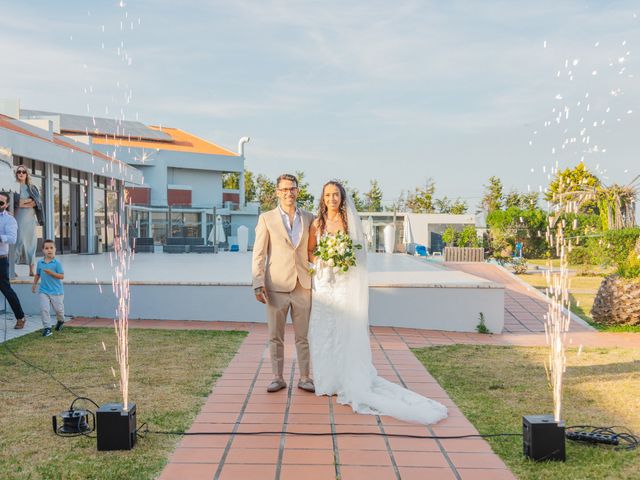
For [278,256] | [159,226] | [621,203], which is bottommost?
[159,226]

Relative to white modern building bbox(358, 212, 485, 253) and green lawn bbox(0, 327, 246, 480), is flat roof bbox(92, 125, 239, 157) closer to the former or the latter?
white modern building bbox(358, 212, 485, 253)

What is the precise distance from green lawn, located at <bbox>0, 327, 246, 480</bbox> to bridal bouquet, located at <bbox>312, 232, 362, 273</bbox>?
1.54m

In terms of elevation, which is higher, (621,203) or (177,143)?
(177,143)

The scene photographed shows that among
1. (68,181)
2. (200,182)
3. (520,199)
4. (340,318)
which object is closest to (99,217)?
(68,181)

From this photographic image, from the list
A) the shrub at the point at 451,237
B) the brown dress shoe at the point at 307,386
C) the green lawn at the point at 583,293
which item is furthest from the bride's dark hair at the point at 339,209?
the shrub at the point at 451,237

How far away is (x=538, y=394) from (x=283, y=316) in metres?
2.35

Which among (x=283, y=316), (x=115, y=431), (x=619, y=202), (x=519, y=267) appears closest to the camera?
(x=115, y=431)

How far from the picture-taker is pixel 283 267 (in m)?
5.63

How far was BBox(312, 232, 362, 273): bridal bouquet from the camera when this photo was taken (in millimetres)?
5523

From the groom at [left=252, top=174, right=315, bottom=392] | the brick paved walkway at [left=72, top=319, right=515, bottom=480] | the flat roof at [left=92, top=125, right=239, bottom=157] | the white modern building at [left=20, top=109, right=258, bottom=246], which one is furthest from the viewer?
the flat roof at [left=92, top=125, right=239, bottom=157]

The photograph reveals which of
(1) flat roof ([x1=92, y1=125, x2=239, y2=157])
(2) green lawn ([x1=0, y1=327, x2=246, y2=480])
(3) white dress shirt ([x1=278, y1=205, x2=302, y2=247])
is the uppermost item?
(1) flat roof ([x1=92, y1=125, x2=239, y2=157])

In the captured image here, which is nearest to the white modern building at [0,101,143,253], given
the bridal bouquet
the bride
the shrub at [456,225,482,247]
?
the bride

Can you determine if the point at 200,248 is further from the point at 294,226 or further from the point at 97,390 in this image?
the point at 294,226

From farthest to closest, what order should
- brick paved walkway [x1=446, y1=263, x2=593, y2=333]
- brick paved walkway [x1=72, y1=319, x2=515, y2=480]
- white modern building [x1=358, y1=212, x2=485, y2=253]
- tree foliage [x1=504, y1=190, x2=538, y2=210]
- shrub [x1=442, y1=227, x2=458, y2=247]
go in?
tree foliage [x1=504, y1=190, x2=538, y2=210] < white modern building [x1=358, y1=212, x2=485, y2=253] < shrub [x1=442, y1=227, x2=458, y2=247] < brick paved walkway [x1=446, y1=263, x2=593, y2=333] < brick paved walkway [x1=72, y1=319, x2=515, y2=480]
